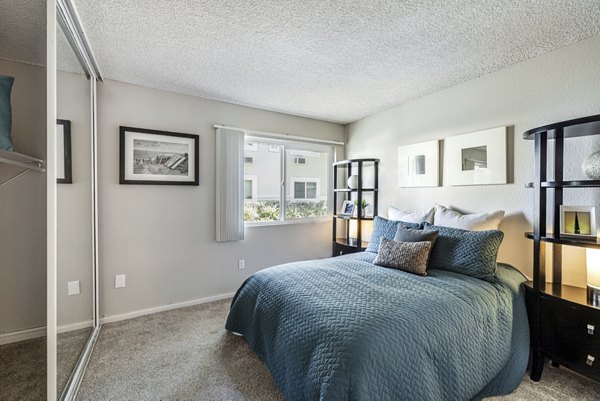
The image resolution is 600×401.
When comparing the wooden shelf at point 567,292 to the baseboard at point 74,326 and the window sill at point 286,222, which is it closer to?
the window sill at point 286,222

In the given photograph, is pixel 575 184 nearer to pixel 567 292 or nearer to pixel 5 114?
pixel 567 292

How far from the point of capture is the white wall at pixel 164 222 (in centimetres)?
264

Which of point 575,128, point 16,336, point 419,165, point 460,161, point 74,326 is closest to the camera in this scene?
point 575,128

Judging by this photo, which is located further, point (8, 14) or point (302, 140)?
point (302, 140)

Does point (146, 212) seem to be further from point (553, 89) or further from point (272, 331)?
point (553, 89)

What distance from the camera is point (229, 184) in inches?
125

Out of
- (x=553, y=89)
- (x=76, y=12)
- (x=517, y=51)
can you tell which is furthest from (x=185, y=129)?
(x=553, y=89)

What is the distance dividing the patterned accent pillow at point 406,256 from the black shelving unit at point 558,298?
71cm

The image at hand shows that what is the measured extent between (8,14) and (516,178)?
3870 mm

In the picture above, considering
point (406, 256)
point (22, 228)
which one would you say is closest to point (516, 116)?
point (406, 256)

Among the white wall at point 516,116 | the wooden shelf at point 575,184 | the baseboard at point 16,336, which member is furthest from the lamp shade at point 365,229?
the baseboard at point 16,336

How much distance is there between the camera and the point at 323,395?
1195 millimetres

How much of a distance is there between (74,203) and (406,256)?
268 centimetres

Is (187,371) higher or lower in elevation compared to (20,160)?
lower
